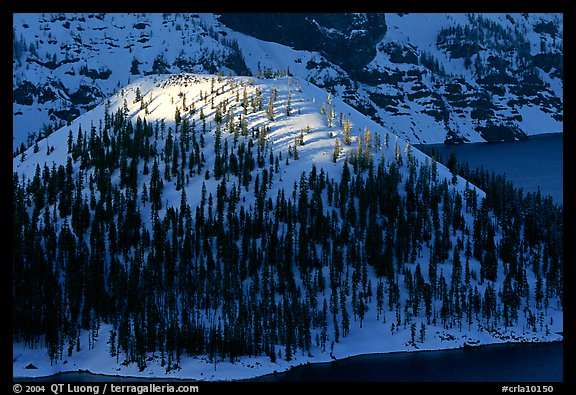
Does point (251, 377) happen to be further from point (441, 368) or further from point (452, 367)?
point (452, 367)

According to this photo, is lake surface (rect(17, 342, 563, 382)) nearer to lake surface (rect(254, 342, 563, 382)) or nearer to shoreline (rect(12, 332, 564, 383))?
lake surface (rect(254, 342, 563, 382))

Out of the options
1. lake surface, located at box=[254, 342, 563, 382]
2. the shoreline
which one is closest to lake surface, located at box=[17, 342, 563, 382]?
lake surface, located at box=[254, 342, 563, 382]

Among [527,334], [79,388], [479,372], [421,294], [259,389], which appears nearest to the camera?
[79,388]

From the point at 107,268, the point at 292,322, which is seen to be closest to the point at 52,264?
the point at 107,268

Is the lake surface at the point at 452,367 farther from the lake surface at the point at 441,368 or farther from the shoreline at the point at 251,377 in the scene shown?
the shoreline at the point at 251,377

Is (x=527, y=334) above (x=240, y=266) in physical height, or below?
below

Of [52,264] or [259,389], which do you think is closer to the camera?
[259,389]

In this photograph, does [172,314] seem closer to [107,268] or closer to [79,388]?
[107,268]

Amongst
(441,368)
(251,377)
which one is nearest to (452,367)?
(441,368)
